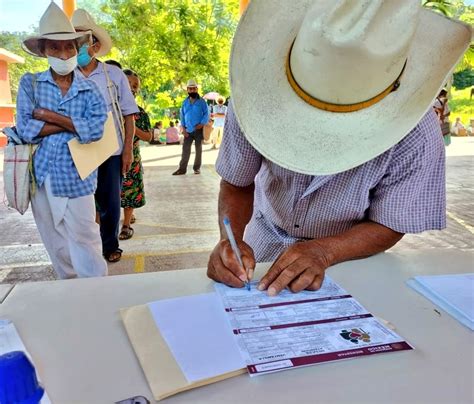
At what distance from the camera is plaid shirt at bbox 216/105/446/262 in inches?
48.4

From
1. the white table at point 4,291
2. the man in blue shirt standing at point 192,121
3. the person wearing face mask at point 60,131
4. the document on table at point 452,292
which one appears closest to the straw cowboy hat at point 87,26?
the person wearing face mask at point 60,131

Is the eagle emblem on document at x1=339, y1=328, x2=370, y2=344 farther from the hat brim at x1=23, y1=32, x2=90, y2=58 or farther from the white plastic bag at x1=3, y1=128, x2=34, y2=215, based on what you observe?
the hat brim at x1=23, y1=32, x2=90, y2=58

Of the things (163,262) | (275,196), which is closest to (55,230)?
(163,262)

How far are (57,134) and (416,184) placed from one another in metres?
1.96

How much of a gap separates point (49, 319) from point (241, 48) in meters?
0.72

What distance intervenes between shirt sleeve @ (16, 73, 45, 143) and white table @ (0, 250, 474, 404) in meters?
1.51

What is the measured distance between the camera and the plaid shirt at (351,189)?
4.03 feet

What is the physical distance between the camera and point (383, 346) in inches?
34.0

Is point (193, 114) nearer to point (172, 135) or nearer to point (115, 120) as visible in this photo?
point (115, 120)

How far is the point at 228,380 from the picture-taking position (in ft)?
2.53

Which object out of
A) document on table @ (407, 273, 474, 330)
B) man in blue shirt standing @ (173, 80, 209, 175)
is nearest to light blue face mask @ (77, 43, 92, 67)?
document on table @ (407, 273, 474, 330)

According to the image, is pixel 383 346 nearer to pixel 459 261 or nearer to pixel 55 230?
pixel 459 261

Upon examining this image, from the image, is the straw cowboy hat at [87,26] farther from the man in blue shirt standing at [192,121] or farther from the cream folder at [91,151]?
the man in blue shirt standing at [192,121]

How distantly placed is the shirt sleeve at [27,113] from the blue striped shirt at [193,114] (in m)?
5.52
